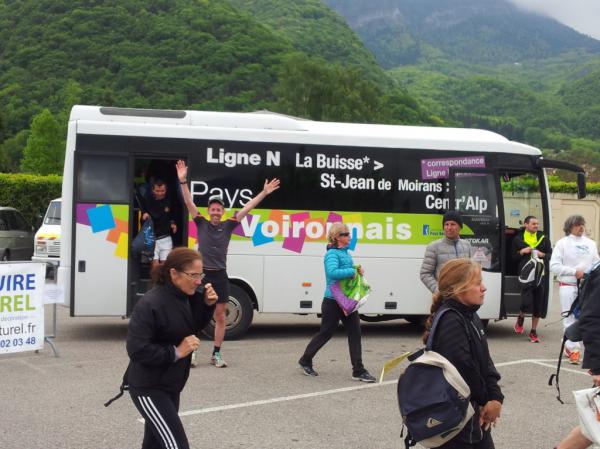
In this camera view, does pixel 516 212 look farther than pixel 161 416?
Yes

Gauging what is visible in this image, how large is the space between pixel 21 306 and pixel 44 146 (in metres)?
52.0

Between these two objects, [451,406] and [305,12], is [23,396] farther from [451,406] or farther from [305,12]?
[305,12]

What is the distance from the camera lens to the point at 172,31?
251ft

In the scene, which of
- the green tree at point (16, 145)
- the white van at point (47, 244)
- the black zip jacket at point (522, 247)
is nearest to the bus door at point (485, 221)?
the black zip jacket at point (522, 247)

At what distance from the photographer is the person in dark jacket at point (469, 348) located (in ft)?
→ 13.1

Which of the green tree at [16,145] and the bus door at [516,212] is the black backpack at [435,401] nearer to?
the bus door at [516,212]

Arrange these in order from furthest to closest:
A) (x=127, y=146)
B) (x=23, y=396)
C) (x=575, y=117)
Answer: (x=575, y=117), (x=127, y=146), (x=23, y=396)

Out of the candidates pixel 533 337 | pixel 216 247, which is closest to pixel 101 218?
pixel 216 247

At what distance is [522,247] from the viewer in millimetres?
11789

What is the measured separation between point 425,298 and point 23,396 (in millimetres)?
5751

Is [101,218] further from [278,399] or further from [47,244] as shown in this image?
[47,244]

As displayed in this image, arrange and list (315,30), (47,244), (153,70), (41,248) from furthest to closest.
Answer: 1. (315,30)
2. (153,70)
3. (41,248)
4. (47,244)

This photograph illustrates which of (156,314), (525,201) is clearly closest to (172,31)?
(525,201)

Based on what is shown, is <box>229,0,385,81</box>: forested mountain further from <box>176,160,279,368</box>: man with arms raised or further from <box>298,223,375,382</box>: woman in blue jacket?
<box>298,223,375,382</box>: woman in blue jacket
